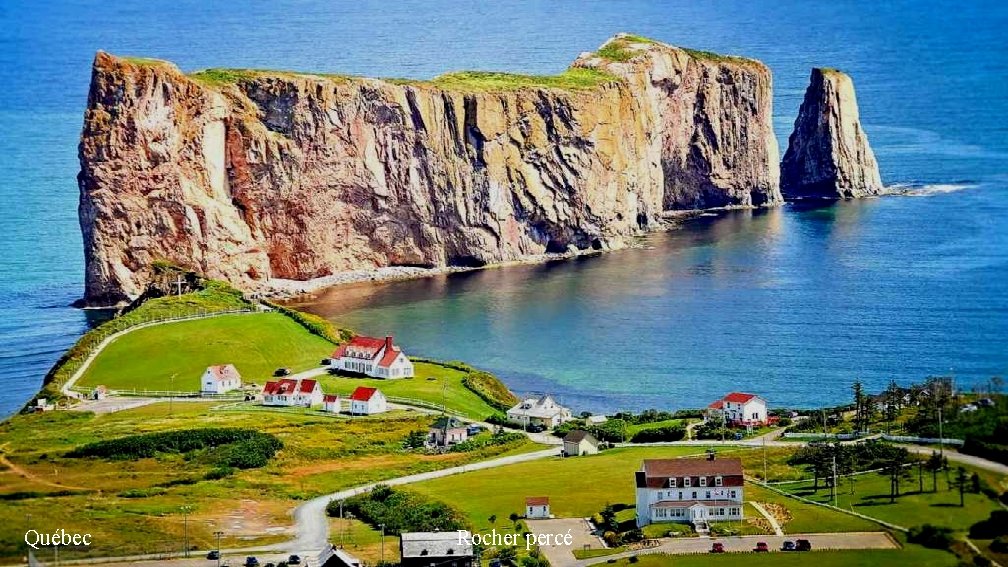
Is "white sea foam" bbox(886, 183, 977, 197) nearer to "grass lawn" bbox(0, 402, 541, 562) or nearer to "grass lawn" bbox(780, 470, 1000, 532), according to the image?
"grass lawn" bbox(0, 402, 541, 562)

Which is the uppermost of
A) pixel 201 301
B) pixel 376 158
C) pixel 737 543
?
pixel 376 158

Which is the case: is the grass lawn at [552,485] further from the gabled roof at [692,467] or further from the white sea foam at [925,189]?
the white sea foam at [925,189]

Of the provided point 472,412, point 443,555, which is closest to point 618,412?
point 472,412

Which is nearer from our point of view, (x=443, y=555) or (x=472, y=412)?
(x=443, y=555)

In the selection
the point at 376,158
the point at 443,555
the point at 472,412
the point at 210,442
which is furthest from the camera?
the point at 376,158

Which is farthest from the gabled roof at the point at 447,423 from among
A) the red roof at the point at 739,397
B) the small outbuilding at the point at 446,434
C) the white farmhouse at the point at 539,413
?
the red roof at the point at 739,397

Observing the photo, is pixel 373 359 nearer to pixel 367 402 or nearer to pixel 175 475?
pixel 367 402

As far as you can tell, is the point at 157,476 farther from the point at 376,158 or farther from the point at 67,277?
the point at 376,158

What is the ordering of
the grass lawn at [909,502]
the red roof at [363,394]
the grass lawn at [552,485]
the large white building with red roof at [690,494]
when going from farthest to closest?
the red roof at [363,394] → the grass lawn at [552,485] → the large white building with red roof at [690,494] → the grass lawn at [909,502]

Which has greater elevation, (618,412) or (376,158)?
(376,158)
